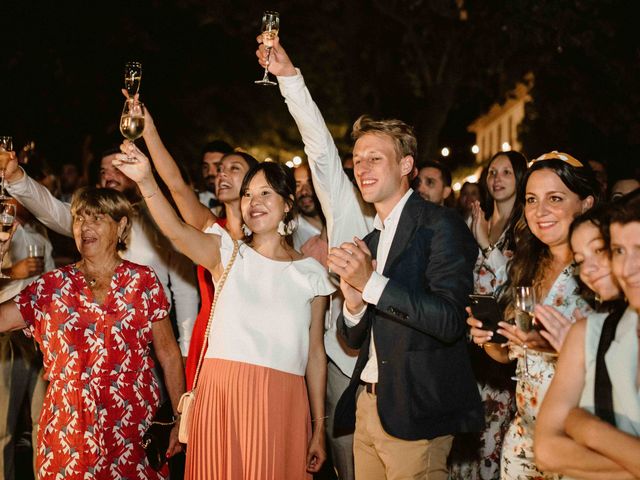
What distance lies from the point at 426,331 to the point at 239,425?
127cm

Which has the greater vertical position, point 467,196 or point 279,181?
point 467,196

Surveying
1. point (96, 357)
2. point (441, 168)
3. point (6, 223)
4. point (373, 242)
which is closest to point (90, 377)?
point (96, 357)

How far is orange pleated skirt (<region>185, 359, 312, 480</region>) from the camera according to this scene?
4477 millimetres

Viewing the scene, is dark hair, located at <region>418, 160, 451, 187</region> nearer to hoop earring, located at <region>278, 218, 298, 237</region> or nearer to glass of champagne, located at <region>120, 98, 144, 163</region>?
hoop earring, located at <region>278, 218, 298, 237</region>

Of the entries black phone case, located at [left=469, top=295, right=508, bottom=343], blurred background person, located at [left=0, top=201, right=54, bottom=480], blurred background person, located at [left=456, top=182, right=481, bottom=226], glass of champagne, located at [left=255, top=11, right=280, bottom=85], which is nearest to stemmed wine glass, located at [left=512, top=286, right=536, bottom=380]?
black phone case, located at [left=469, top=295, right=508, bottom=343]

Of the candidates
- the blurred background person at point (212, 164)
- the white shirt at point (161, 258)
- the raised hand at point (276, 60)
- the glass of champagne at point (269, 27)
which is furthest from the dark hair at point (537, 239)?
the blurred background person at point (212, 164)

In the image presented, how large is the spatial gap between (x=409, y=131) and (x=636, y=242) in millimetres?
2144

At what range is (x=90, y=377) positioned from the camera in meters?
4.86

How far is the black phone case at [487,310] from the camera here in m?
3.81

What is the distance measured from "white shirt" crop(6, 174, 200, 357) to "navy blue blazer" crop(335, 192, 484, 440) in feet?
9.01

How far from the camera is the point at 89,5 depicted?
19.1 m

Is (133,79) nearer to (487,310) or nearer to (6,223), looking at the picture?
(6,223)

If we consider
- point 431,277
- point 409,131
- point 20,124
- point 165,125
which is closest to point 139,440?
point 431,277

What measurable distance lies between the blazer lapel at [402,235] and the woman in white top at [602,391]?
4.83 ft
